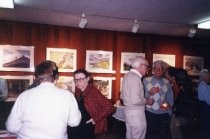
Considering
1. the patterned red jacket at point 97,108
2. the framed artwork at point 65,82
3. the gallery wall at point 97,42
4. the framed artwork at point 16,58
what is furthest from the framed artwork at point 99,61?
the patterned red jacket at point 97,108

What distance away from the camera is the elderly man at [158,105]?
459 cm

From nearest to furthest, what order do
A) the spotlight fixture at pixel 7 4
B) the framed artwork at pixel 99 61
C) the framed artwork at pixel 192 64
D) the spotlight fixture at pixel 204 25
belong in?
1. the spotlight fixture at pixel 7 4
2. the spotlight fixture at pixel 204 25
3. the framed artwork at pixel 99 61
4. the framed artwork at pixel 192 64

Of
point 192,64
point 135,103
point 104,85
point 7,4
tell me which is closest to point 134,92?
point 135,103

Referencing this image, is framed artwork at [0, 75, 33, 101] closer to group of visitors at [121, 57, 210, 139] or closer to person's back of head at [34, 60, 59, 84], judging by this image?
group of visitors at [121, 57, 210, 139]

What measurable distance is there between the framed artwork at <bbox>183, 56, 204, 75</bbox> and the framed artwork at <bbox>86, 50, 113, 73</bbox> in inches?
110

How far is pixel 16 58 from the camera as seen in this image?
293 inches

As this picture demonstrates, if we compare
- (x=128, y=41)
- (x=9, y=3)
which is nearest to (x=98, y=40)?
(x=128, y=41)

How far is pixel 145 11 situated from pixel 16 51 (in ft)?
12.4

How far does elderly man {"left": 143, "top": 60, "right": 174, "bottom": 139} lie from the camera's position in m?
4.59

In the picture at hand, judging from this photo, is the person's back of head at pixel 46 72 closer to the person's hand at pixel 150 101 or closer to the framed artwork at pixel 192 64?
the person's hand at pixel 150 101

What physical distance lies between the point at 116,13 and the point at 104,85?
279cm

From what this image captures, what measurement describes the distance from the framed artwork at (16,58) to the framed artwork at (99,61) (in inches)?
67.2

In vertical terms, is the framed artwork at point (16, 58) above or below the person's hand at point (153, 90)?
above

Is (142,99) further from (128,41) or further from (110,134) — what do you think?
(128,41)
